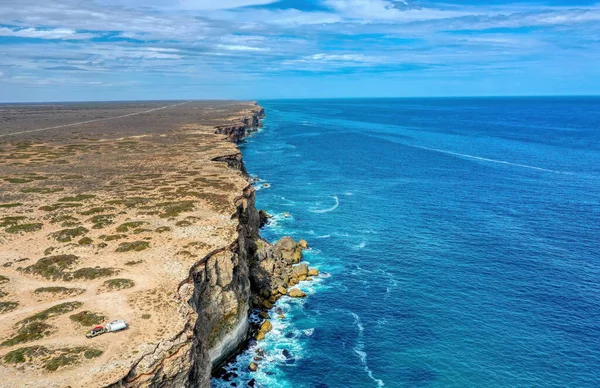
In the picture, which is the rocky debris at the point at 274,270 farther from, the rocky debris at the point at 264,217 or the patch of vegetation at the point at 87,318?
the patch of vegetation at the point at 87,318

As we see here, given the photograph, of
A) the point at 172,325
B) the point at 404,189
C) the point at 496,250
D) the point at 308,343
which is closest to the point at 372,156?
the point at 404,189

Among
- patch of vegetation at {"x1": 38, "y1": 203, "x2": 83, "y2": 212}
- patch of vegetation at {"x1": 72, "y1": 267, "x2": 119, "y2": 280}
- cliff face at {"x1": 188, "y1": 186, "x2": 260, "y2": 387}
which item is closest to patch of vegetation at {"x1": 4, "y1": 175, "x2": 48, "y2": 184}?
patch of vegetation at {"x1": 38, "y1": 203, "x2": 83, "y2": 212}

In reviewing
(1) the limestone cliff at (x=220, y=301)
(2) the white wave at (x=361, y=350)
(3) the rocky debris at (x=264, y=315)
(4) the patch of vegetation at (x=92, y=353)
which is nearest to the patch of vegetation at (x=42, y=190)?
(1) the limestone cliff at (x=220, y=301)

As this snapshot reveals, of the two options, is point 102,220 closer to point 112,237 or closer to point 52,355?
point 112,237

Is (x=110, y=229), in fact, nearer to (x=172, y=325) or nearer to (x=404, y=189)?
(x=172, y=325)

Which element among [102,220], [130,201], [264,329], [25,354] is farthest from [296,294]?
[25,354]

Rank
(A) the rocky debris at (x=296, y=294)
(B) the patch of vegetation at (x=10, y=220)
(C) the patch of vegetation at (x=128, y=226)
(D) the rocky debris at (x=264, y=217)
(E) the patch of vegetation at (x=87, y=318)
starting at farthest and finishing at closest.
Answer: (D) the rocky debris at (x=264, y=217) → (A) the rocky debris at (x=296, y=294) → (B) the patch of vegetation at (x=10, y=220) → (C) the patch of vegetation at (x=128, y=226) → (E) the patch of vegetation at (x=87, y=318)
